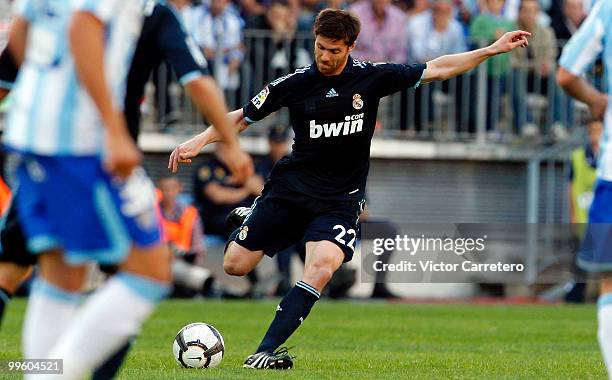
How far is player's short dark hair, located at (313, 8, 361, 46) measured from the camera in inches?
354

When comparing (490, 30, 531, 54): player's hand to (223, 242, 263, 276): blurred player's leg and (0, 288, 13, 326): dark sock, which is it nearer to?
(223, 242, 263, 276): blurred player's leg

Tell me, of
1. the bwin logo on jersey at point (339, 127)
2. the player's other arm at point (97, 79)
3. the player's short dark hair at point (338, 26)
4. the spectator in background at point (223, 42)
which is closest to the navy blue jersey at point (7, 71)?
the player's other arm at point (97, 79)

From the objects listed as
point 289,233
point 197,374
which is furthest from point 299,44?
point 197,374

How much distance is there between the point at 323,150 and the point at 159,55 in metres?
3.18

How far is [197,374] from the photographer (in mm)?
8414

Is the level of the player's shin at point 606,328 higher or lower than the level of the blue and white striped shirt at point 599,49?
lower

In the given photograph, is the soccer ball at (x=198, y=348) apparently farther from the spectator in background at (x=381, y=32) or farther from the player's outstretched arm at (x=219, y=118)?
the spectator in background at (x=381, y=32)

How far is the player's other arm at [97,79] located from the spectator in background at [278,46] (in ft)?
49.1

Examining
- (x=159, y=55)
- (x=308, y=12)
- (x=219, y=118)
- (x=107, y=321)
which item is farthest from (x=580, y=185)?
(x=107, y=321)

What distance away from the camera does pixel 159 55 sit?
659cm

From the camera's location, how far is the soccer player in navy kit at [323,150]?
365 inches

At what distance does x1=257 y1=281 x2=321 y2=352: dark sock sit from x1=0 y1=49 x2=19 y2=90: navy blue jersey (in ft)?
9.68

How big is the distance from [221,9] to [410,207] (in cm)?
482

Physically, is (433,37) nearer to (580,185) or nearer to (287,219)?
(580,185)
